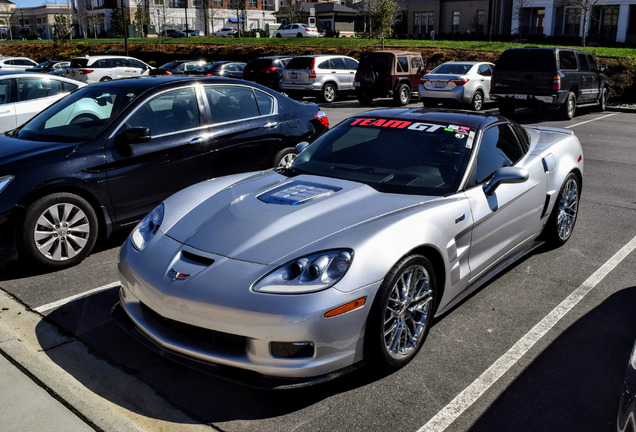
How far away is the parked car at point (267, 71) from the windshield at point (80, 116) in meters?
16.7

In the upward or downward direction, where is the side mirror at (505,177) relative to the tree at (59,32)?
downward

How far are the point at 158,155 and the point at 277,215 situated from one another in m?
2.71

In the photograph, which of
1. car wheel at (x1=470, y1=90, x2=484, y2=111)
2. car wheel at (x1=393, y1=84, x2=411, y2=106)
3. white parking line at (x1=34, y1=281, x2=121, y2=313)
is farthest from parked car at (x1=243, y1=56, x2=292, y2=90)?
white parking line at (x1=34, y1=281, x2=121, y2=313)

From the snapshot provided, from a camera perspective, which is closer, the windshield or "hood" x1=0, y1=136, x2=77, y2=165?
"hood" x1=0, y1=136, x2=77, y2=165

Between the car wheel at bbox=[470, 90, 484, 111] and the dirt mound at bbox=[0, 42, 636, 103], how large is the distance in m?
6.13

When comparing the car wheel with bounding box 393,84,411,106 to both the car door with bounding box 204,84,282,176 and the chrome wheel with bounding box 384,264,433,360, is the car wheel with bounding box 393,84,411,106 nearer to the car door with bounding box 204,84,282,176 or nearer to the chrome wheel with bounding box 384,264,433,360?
the car door with bounding box 204,84,282,176

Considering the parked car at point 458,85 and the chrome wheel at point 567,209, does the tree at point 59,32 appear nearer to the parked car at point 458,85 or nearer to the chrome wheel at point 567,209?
the parked car at point 458,85

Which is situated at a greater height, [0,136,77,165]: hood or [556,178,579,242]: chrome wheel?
[0,136,77,165]: hood

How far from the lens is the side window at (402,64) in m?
20.9

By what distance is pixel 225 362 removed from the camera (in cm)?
333

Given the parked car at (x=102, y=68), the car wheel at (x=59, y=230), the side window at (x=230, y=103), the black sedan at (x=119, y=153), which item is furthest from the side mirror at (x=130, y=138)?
the parked car at (x=102, y=68)

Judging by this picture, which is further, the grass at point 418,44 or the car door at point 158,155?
the grass at point 418,44

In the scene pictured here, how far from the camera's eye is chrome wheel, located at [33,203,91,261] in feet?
17.9

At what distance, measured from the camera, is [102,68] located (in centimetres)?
2725
